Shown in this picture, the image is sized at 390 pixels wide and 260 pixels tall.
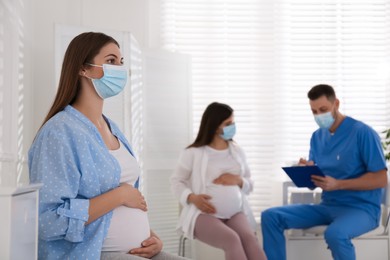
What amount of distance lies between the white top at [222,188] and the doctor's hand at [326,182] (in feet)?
1.62

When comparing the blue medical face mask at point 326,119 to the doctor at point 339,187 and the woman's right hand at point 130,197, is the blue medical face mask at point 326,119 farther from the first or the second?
the woman's right hand at point 130,197

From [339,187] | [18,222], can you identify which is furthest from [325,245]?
[18,222]

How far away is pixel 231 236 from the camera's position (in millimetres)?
3740

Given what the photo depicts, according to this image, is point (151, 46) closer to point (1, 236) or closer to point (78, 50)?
point (78, 50)

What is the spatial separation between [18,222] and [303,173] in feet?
8.29

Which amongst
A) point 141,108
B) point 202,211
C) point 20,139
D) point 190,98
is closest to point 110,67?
point 20,139

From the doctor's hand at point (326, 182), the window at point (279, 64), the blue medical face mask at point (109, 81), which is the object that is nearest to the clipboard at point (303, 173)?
the doctor's hand at point (326, 182)

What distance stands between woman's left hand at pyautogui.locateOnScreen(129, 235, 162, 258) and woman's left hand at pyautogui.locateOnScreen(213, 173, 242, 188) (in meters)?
2.05

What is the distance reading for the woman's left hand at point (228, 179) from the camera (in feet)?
13.3

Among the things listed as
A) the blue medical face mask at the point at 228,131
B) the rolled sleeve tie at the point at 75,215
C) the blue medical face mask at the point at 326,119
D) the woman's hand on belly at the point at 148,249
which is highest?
the blue medical face mask at the point at 326,119

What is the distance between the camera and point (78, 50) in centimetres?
199

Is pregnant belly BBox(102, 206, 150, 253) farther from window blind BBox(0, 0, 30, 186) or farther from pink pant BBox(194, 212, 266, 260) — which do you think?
pink pant BBox(194, 212, 266, 260)

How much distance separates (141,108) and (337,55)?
164 centimetres

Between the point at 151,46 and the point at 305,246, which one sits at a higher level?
the point at 151,46
